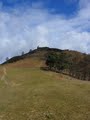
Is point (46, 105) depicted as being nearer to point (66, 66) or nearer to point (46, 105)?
point (46, 105)

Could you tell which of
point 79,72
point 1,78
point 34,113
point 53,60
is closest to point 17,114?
point 34,113

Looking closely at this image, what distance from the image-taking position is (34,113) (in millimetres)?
34844

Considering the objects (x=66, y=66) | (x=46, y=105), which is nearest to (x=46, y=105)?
(x=46, y=105)

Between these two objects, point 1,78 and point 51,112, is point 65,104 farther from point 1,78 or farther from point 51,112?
point 1,78

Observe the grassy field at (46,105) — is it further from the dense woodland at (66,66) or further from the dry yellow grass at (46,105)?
the dense woodland at (66,66)

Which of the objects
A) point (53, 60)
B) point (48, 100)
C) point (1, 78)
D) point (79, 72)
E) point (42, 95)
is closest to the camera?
point (48, 100)

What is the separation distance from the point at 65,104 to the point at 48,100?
3641mm

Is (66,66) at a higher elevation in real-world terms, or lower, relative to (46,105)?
higher

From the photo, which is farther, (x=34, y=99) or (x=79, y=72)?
(x=79, y=72)

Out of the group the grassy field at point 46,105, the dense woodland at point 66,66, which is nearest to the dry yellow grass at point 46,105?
the grassy field at point 46,105

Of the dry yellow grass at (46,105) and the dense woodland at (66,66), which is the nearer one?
the dry yellow grass at (46,105)

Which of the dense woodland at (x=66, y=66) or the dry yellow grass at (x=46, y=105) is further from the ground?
the dense woodland at (x=66, y=66)

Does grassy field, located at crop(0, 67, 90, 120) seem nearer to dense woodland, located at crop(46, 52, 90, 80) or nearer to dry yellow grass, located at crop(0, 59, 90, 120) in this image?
dry yellow grass, located at crop(0, 59, 90, 120)

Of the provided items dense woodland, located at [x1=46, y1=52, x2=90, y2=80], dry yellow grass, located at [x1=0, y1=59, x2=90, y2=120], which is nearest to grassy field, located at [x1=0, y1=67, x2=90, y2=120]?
dry yellow grass, located at [x1=0, y1=59, x2=90, y2=120]
